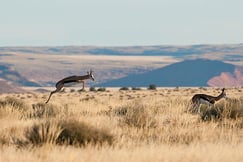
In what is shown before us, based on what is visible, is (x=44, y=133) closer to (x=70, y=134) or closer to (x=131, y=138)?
(x=70, y=134)

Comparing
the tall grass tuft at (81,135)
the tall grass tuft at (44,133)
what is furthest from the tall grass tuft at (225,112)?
the tall grass tuft at (44,133)

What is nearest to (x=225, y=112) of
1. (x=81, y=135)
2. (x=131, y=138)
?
(x=131, y=138)

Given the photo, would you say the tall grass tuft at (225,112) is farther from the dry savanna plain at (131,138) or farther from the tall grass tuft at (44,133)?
the tall grass tuft at (44,133)

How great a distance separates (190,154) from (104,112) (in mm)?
10030

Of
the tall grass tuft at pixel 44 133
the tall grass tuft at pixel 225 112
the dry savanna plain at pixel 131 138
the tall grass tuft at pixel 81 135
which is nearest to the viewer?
the dry savanna plain at pixel 131 138

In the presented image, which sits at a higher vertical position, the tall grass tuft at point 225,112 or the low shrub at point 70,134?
the low shrub at point 70,134

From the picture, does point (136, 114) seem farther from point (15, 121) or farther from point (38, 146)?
point (38, 146)

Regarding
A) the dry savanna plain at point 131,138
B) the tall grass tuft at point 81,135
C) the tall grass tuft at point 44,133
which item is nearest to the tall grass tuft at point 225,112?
the dry savanna plain at point 131,138

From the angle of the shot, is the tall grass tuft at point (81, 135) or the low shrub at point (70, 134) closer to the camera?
the low shrub at point (70, 134)

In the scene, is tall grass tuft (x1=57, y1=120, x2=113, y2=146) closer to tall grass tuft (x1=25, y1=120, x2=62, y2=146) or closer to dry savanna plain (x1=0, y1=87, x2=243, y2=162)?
dry savanna plain (x1=0, y1=87, x2=243, y2=162)

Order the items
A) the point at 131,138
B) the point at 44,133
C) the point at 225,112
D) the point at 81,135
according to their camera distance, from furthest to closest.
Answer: the point at 225,112 → the point at 131,138 → the point at 81,135 → the point at 44,133

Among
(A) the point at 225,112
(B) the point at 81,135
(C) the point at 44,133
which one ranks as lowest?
(A) the point at 225,112

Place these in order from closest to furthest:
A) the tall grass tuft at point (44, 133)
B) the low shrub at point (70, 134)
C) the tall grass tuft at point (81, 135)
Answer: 1. the tall grass tuft at point (44, 133)
2. the low shrub at point (70, 134)
3. the tall grass tuft at point (81, 135)

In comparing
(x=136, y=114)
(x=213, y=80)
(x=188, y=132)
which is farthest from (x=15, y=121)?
(x=213, y=80)
